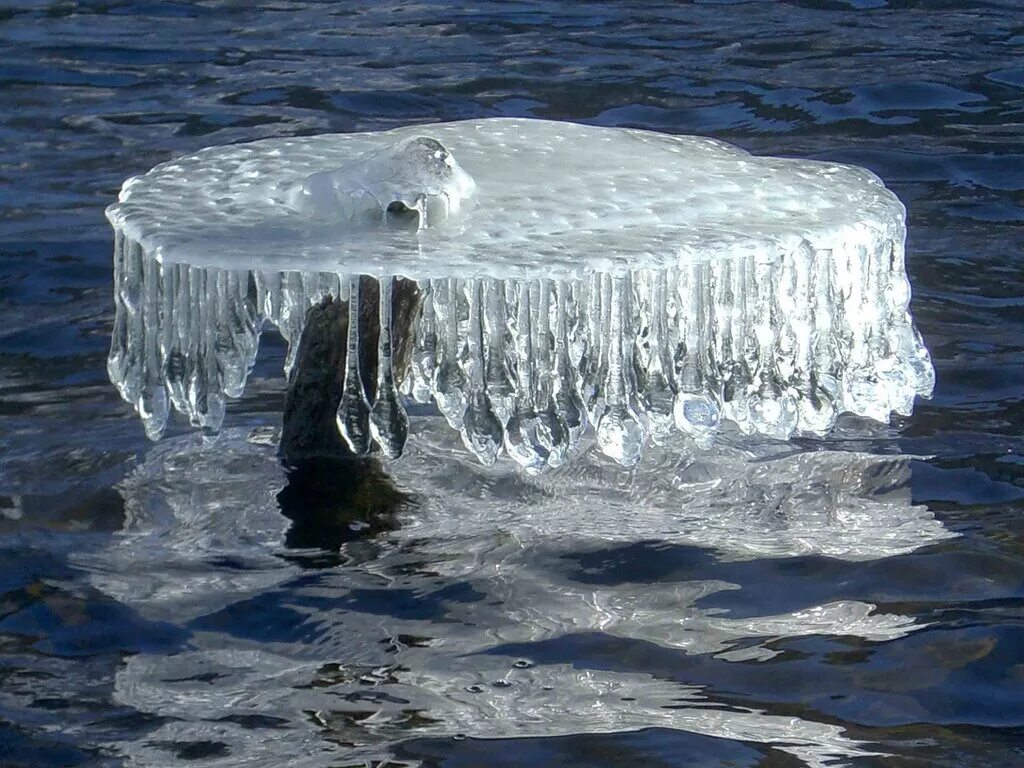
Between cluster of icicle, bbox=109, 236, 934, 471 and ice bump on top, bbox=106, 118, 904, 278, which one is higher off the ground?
ice bump on top, bbox=106, 118, 904, 278

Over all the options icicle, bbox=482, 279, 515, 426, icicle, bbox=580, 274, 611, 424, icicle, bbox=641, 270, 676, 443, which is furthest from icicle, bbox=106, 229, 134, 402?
icicle, bbox=641, 270, 676, 443

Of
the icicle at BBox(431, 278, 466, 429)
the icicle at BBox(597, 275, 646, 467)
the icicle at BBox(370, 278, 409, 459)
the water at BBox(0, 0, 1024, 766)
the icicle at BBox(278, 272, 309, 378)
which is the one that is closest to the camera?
the water at BBox(0, 0, 1024, 766)

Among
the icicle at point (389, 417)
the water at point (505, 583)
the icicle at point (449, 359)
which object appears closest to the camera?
the water at point (505, 583)

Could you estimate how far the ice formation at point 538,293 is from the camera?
3951mm

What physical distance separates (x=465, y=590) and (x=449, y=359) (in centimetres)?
73

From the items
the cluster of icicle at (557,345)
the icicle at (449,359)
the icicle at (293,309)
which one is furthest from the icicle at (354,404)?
the icicle at (449,359)

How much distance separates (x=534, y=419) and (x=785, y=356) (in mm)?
697

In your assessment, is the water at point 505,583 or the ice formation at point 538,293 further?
the ice formation at point 538,293

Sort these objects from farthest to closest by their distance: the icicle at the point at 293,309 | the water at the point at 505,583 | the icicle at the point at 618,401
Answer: the icicle at the point at 293,309 → the icicle at the point at 618,401 → the water at the point at 505,583

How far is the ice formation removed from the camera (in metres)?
3.95

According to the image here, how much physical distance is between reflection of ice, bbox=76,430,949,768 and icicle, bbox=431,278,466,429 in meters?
0.58

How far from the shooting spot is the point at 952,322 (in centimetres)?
678

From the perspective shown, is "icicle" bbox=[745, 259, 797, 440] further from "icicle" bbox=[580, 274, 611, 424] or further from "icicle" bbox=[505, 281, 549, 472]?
"icicle" bbox=[505, 281, 549, 472]

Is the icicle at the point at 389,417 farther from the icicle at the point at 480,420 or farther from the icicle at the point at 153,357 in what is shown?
the icicle at the point at 153,357
